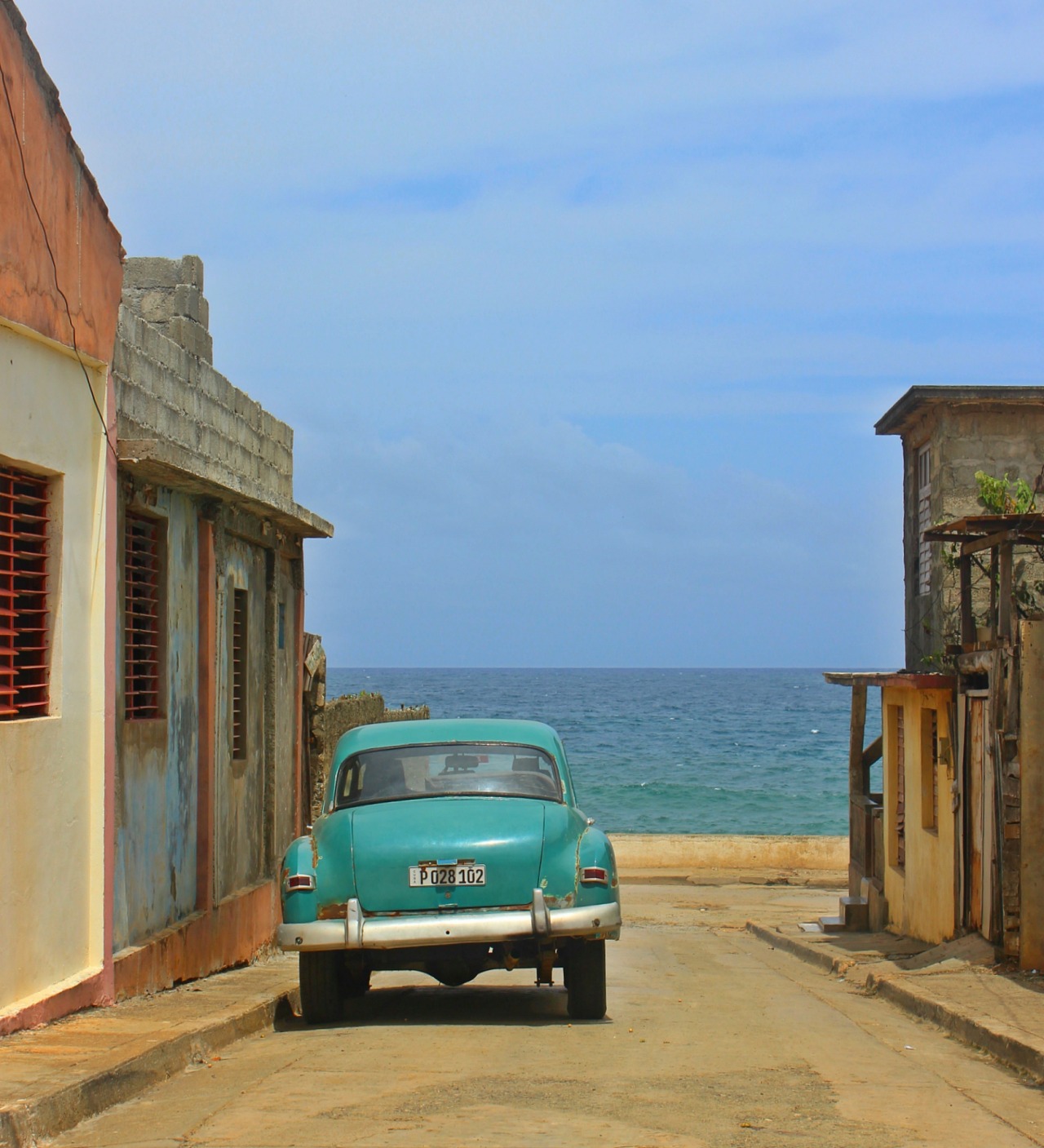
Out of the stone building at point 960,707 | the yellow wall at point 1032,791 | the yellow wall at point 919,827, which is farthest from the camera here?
the yellow wall at point 919,827

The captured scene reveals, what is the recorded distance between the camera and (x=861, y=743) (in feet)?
66.8

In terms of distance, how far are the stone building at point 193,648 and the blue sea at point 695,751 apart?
2087 cm

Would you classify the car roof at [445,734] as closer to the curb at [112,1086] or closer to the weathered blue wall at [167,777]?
the weathered blue wall at [167,777]

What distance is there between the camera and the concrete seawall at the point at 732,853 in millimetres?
A: 28016

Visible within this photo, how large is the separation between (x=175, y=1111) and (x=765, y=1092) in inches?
101

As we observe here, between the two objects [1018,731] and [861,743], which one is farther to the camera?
[861,743]

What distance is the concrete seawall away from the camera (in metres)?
28.0

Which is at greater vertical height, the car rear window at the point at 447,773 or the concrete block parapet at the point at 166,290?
the concrete block parapet at the point at 166,290

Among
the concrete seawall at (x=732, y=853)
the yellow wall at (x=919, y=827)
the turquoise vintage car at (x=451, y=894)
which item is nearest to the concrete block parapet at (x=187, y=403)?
the turquoise vintage car at (x=451, y=894)

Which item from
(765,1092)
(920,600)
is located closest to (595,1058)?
(765,1092)

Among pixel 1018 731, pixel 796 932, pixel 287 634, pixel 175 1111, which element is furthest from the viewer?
pixel 796 932

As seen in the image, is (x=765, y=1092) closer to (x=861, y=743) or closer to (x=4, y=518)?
(x=4, y=518)

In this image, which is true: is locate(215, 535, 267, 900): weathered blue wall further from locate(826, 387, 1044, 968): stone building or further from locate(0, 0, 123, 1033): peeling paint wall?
locate(826, 387, 1044, 968): stone building

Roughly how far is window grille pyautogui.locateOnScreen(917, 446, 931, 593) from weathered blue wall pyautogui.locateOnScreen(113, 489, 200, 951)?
32.8 ft
